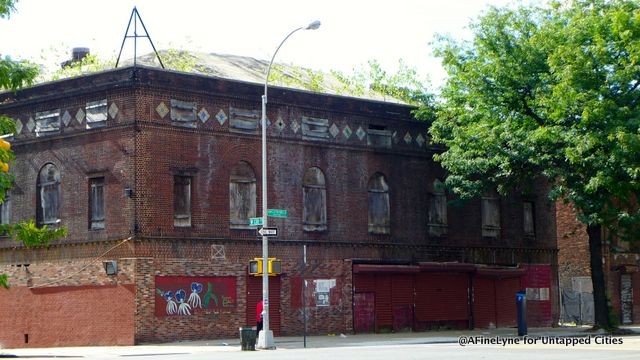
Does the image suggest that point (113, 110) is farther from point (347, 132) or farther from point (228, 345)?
point (347, 132)

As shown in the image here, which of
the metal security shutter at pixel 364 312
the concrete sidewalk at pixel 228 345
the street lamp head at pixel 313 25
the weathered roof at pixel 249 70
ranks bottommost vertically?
the concrete sidewalk at pixel 228 345

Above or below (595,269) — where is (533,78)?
above

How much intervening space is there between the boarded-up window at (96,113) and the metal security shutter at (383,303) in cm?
1311

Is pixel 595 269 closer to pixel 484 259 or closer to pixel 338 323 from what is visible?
pixel 484 259

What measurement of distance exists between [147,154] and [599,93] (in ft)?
53.3

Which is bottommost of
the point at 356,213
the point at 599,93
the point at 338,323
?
the point at 338,323

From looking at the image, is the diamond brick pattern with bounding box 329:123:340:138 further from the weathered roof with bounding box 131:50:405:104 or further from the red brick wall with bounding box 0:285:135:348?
the red brick wall with bounding box 0:285:135:348

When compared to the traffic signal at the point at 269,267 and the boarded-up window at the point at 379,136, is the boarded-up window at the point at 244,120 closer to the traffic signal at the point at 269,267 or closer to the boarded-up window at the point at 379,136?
the boarded-up window at the point at 379,136

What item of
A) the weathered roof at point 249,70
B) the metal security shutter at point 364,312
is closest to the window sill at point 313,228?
the metal security shutter at point 364,312

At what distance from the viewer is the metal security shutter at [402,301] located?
45.9 metres

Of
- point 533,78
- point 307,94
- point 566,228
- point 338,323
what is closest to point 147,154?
point 307,94

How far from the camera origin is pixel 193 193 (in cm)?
4022

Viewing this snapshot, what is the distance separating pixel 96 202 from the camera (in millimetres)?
40344

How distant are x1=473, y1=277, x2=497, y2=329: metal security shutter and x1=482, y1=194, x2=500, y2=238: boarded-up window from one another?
2282mm
